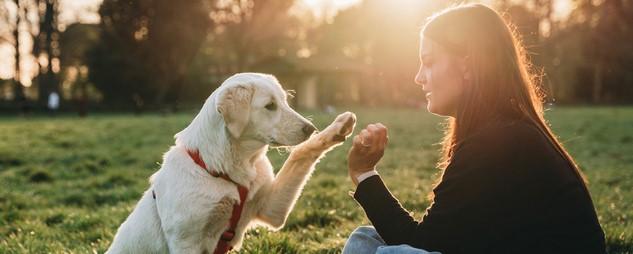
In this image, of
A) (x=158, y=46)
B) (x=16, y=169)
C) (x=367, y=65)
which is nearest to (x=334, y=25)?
(x=367, y=65)

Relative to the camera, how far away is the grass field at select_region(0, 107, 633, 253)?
5230 mm

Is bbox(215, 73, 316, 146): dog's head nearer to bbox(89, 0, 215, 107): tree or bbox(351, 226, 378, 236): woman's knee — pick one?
bbox(351, 226, 378, 236): woman's knee

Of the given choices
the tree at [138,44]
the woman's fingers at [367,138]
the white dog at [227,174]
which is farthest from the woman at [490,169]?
the tree at [138,44]

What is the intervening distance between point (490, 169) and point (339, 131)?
1422mm

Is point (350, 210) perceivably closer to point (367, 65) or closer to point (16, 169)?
point (16, 169)

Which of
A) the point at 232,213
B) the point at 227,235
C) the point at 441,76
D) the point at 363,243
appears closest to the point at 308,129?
the point at 232,213

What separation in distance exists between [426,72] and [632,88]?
186 feet

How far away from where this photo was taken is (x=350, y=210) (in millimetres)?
6500

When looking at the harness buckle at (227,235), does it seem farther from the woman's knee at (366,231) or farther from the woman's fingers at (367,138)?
the woman's fingers at (367,138)

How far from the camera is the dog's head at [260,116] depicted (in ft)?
12.1

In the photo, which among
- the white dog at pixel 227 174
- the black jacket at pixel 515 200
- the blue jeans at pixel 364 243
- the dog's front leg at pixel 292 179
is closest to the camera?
the black jacket at pixel 515 200

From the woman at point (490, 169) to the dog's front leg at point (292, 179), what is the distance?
977 mm

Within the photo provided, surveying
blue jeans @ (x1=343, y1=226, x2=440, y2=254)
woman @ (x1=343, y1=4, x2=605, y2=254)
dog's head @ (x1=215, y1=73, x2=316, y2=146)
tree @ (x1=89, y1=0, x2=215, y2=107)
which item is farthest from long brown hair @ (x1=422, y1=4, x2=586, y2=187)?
tree @ (x1=89, y1=0, x2=215, y2=107)

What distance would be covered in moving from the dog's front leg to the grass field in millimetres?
591
